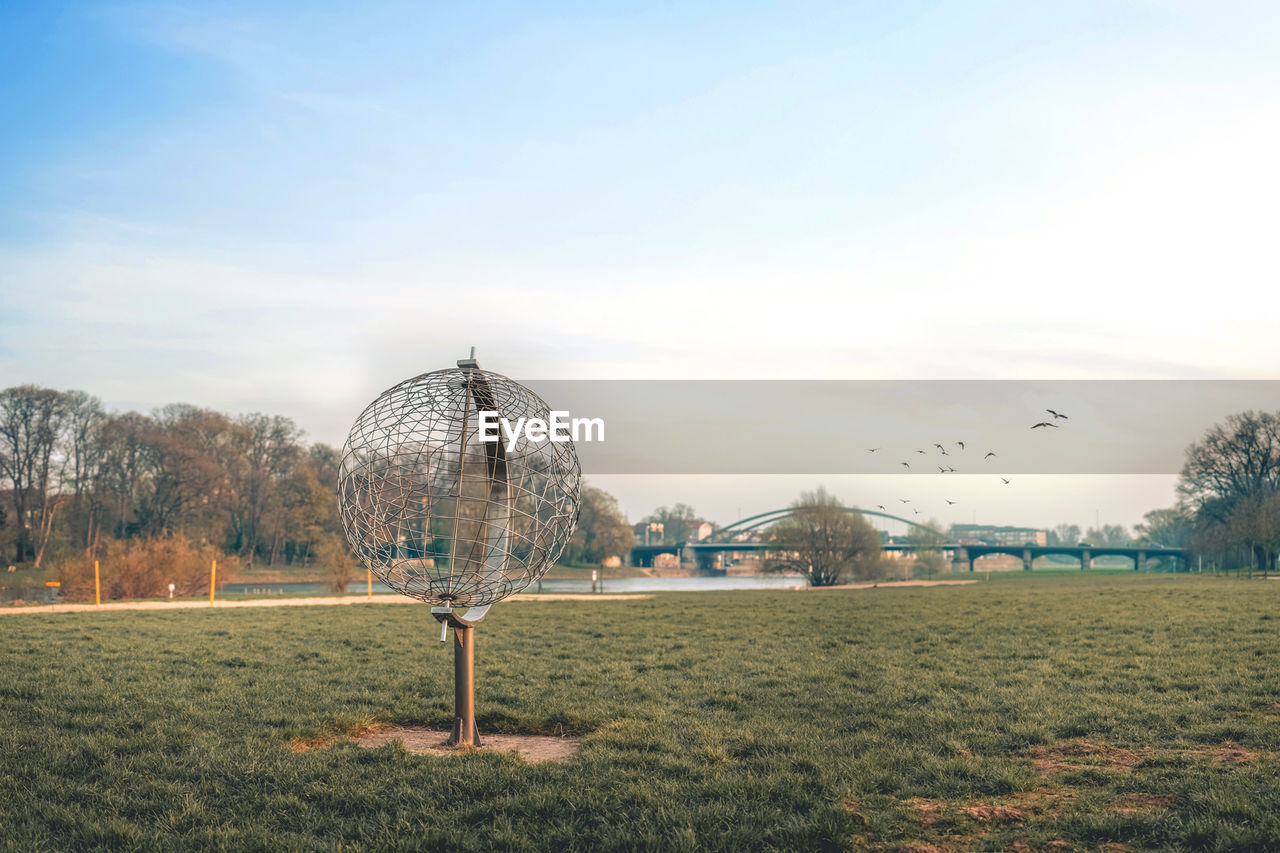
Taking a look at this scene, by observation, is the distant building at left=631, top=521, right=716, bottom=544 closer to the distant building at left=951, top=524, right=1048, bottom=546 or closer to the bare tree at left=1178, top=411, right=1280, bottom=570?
the distant building at left=951, top=524, right=1048, bottom=546

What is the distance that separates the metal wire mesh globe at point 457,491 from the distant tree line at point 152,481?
41.9m

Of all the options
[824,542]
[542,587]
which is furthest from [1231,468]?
[542,587]

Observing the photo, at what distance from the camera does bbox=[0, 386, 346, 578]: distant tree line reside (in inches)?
2101

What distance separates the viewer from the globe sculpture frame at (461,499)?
8.65 m

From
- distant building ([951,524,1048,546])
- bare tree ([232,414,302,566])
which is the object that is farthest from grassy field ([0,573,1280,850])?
distant building ([951,524,1048,546])

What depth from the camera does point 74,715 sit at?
962 centimetres

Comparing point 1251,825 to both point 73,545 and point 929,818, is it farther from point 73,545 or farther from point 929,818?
point 73,545

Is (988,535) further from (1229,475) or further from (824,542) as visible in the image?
(824,542)

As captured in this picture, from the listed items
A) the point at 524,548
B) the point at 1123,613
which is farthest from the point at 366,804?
the point at 1123,613

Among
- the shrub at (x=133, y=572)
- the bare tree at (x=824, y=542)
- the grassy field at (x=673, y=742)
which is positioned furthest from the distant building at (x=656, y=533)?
the grassy field at (x=673, y=742)

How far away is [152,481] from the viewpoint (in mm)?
61000

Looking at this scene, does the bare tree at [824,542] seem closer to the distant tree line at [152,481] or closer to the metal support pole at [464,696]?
the distant tree line at [152,481]

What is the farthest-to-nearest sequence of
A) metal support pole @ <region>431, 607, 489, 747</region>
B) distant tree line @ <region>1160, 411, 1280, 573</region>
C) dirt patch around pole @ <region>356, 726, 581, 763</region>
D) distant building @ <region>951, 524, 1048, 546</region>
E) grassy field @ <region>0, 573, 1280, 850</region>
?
distant building @ <region>951, 524, 1048, 546</region>, distant tree line @ <region>1160, 411, 1280, 573</region>, metal support pole @ <region>431, 607, 489, 747</region>, dirt patch around pole @ <region>356, 726, 581, 763</region>, grassy field @ <region>0, 573, 1280, 850</region>

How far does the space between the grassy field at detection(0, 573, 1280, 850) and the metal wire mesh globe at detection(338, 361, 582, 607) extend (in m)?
1.70
